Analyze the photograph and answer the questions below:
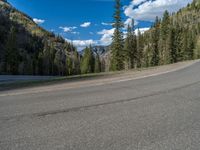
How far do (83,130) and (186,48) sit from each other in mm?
79612

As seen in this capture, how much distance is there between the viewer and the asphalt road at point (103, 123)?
14.9 ft

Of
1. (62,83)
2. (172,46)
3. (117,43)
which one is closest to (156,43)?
(172,46)

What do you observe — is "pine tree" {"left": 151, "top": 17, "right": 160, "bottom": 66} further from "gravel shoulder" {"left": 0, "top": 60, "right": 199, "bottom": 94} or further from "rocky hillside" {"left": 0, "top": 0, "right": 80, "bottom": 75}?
"gravel shoulder" {"left": 0, "top": 60, "right": 199, "bottom": 94}

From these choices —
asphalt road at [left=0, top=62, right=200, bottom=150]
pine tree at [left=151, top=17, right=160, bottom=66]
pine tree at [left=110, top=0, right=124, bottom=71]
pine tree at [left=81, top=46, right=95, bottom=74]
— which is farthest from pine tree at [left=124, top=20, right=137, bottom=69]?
asphalt road at [left=0, top=62, right=200, bottom=150]

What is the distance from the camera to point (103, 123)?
225 inches

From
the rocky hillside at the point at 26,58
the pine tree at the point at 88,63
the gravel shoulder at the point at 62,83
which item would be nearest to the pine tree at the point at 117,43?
the rocky hillside at the point at 26,58

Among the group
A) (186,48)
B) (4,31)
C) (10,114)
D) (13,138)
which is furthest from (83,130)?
(4,31)

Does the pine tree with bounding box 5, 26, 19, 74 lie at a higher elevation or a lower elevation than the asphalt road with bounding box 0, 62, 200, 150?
higher

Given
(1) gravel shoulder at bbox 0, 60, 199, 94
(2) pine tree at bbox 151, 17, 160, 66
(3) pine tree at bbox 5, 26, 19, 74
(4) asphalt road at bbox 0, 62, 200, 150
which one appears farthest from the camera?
(2) pine tree at bbox 151, 17, 160, 66

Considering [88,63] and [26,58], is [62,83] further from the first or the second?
[26,58]

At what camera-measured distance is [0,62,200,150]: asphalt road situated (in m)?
4.53

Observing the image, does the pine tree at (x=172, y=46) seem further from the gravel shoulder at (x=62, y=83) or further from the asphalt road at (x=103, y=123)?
the asphalt road at (x=103, y=123)

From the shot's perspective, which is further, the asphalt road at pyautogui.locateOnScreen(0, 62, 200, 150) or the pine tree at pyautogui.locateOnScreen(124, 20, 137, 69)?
the pine tree at pyautogui.locateOnScreen(124, 20, 137, 69)

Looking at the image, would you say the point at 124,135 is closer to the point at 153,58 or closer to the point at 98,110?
the point at 98,110
